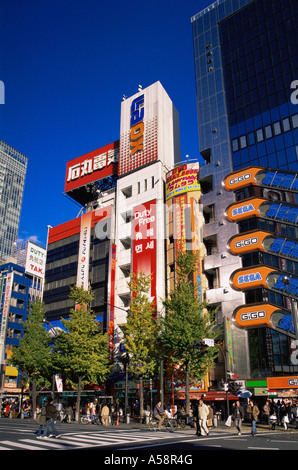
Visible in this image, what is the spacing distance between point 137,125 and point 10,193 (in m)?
112

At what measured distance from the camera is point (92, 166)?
63062 mm

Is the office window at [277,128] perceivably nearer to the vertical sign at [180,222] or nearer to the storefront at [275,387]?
the vertical sign at [180,222]

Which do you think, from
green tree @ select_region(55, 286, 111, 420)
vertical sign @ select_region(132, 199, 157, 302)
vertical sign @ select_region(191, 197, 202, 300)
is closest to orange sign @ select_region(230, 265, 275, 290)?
vertical sign @ select_region(191, 197, 202, 300)

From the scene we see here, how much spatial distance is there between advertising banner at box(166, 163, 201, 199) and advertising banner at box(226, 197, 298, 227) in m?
6.39

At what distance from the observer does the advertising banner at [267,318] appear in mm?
34719

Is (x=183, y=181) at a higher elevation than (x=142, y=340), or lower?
higher

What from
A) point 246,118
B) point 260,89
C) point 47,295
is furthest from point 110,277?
point 260,89

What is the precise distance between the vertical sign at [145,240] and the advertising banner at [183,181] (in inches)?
120

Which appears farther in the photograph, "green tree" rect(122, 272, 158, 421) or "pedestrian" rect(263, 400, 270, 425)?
"green tree" rect(122, 272, 158, 421)

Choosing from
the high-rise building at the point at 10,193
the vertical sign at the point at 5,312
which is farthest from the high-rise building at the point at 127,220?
the high-rise building at the point at 10,193

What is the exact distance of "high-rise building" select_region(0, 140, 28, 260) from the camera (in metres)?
145

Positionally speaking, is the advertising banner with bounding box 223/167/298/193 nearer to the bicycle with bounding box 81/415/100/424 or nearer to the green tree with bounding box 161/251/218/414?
the green tree with bounding box 161/251/218/414

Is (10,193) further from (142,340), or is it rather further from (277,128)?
(142,340)

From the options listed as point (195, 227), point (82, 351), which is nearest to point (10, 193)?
point (195, 227)
